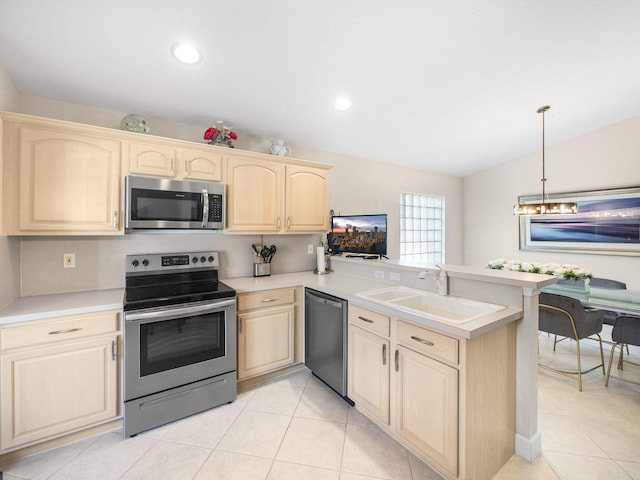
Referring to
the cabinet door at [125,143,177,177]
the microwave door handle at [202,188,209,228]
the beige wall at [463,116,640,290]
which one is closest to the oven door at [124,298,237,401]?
the microwave door handle at [202,188,209,228]

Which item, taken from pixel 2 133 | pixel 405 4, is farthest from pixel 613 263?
pixel 2 133

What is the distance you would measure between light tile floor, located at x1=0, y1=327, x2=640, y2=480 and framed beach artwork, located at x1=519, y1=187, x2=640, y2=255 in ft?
6.97

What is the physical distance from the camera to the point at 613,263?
3.55 m

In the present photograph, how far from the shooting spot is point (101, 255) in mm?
2240

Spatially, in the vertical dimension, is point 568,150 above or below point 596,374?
above

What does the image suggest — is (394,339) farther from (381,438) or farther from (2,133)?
(2,133)

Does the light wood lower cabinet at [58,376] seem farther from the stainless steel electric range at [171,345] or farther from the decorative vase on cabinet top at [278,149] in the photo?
the decorative vase on cabinet top at [278,149]

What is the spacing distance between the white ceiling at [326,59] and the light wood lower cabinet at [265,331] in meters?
1.72

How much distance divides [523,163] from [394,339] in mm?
4370

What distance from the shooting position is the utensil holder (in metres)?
2.86

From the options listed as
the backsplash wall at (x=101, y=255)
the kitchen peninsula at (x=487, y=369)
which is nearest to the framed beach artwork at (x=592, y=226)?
the kitchen peninsula at (x=487, y=369)

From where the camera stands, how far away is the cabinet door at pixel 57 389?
62.3 inches

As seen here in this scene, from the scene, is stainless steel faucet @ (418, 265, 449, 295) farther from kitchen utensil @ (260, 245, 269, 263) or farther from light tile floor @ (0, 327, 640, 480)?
kitchen utensil @ (260, 245, 269, 263)

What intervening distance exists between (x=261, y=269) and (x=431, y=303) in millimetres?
1675
